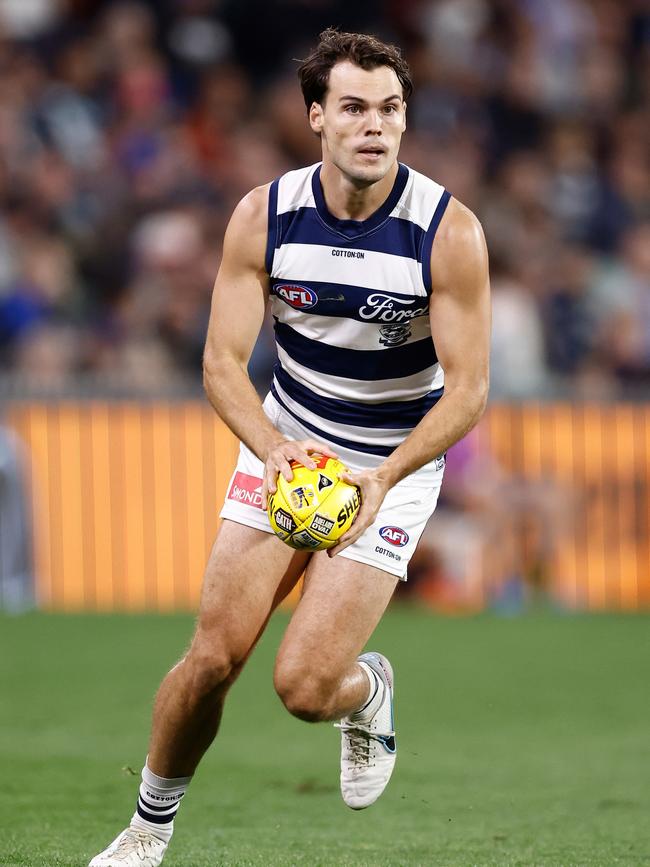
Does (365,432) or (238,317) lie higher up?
(238,317)

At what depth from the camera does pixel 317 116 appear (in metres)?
6.13

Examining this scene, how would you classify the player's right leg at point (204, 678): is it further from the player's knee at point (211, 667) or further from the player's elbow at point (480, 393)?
the player's elbow at point (480, 393)

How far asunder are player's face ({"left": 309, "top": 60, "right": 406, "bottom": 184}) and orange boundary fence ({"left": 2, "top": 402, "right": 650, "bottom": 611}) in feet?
24.5

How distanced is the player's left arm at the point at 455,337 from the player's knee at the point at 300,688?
2.58ft

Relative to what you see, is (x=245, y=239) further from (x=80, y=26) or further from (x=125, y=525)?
(x=80, y=26)

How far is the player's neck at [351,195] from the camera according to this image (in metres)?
6.10

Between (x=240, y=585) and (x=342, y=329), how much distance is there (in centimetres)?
105

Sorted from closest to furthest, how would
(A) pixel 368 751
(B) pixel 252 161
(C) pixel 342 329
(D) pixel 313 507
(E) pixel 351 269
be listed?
(D) pixel 313 507 → (E) pixel 351 269 → (C) pixel 342 329 → (A) pixel 368 751 → (B) pixel 252 161

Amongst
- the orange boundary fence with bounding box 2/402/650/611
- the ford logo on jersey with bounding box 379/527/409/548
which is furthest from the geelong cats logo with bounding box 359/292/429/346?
the orange boundary fence with bounding box 2/402/650/611

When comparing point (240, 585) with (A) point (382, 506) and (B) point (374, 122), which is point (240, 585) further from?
(B) point (374, 122)

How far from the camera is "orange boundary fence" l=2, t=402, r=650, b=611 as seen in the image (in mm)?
13320

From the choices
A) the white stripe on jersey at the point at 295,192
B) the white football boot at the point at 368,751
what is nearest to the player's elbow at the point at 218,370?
the white stripe on jersey at the point at 295,192

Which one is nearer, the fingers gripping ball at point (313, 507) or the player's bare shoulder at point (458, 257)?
the fingers gripping ball at point (313, 507)

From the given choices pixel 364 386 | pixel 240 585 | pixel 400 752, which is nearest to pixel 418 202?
pixel 364 386
